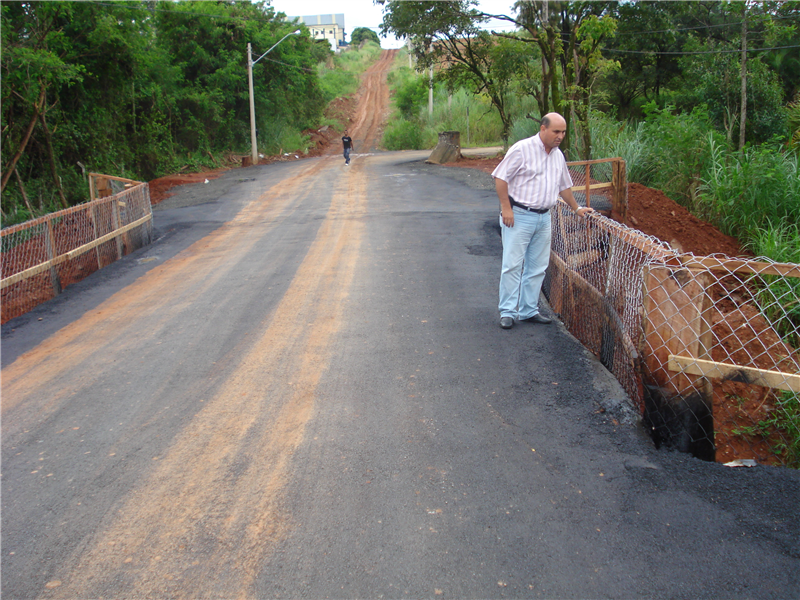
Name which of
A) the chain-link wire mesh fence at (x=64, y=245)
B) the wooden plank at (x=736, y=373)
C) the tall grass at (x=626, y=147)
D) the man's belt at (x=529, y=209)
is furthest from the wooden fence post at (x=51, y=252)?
the tall grass at (x=626, y=147)

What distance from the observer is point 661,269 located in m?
3.83

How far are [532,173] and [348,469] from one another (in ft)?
10.1

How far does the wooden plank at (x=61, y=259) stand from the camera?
24.6ft

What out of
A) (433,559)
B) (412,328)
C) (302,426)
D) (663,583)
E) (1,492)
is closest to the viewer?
(663,583)

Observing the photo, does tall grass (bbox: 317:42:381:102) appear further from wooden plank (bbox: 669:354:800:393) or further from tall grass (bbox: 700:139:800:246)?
wooden plank (bbox: 669:354:800:393)

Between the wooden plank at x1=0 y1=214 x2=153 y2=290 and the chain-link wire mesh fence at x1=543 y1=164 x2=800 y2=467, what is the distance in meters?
6.36

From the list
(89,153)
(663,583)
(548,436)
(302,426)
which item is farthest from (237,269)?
(89,153)

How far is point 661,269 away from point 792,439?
7.55ft

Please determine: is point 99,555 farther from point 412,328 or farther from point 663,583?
point 412,328

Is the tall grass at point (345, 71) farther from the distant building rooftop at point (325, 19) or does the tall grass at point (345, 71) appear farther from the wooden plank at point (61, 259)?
the distant building rooftop at point (325, 19)

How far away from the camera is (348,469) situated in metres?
3.69

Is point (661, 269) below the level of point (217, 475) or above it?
above

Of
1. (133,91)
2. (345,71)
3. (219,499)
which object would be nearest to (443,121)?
(133,91)

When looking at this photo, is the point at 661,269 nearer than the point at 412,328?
Yes
